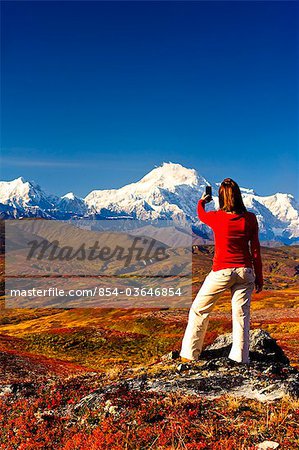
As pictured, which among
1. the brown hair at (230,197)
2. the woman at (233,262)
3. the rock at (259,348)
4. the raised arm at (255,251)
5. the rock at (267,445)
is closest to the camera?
the rock at (267,445)

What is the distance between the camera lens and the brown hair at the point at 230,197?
39.6ft

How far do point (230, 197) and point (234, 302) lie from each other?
9.95 ft

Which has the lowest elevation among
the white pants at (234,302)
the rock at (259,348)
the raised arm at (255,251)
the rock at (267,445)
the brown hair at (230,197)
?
the rock at (259,348)

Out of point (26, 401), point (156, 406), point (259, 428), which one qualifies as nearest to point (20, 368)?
point (26, 401)

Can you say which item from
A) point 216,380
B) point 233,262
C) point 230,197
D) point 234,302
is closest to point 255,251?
point 233,262

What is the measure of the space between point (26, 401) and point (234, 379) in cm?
603

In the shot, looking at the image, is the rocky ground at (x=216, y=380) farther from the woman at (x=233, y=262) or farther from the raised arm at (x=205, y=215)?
the raised arm at (x=205, y=215)

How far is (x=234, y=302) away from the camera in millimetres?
12547

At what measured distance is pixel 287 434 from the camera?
8.54 metres

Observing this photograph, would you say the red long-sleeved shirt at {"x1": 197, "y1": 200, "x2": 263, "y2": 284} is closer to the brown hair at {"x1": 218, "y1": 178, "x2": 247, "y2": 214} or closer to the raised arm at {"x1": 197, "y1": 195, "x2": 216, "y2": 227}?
the raised arm at {"x1": 197, "y1": 195, "x2": 216, "y2": 227}

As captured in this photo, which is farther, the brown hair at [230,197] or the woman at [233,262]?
the woman at [233,262]

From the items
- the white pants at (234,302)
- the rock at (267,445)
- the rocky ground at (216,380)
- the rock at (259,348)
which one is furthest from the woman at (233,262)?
the rock at (267,445)

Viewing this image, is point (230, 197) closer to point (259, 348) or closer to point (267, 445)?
point (267, 445)

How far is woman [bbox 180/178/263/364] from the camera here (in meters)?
12.2
